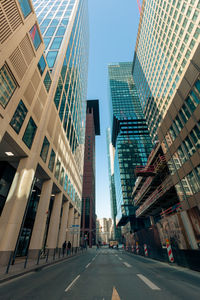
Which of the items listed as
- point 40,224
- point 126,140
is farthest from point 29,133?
point 126,140

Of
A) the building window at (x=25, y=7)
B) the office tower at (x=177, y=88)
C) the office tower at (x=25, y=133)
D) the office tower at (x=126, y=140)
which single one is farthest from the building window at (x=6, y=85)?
the office tower at (x=126, y=140)

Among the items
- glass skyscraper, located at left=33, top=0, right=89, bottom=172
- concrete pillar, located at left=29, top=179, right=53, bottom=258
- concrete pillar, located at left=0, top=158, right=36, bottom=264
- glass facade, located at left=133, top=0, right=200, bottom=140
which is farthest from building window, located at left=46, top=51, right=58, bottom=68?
glass facade, located at left=133, top=0, right=200, bottom=140

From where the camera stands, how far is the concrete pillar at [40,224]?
16.0 m

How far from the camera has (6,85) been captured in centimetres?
1270

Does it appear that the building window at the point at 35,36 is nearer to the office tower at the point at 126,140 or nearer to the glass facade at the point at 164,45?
the glass facade at the point at 164,45

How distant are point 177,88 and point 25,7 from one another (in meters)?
21.0

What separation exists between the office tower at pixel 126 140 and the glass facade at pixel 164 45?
2316cm

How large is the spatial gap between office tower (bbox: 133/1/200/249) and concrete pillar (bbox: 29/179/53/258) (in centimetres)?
1576

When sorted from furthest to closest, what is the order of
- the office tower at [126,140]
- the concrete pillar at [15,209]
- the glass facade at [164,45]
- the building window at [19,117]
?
the office tower at [126,140]
the glass facade at [164,45]
the building window at [19,117]
the concrete pillar at [15,209]

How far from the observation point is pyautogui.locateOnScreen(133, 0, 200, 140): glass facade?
3112cm

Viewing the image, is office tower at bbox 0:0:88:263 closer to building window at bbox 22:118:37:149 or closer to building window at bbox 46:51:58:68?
building window at bbox 22:118:37:149

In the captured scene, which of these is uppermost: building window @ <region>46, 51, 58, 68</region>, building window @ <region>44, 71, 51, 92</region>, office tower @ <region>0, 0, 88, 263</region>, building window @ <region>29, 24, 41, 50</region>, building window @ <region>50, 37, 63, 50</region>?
building window @ <region>50, 37, 63, 50</region>

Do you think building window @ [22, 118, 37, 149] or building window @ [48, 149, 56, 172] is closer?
Result: building window @ [22, 118, 37, 149]

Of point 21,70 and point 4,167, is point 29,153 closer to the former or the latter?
point 4,167
